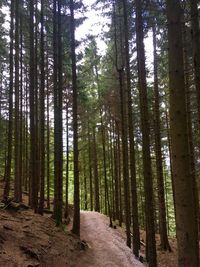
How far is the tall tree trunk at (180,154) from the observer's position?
421 centimetres

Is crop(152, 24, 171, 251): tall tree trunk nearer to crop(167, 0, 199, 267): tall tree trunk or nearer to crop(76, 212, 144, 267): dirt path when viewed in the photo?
crop(76, 212, 144, 267): dirt path

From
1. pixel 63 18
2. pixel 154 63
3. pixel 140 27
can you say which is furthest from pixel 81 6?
pixel 140 27

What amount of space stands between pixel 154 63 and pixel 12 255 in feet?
39.6

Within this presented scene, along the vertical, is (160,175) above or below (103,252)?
above

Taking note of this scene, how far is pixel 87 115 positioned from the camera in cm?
2589

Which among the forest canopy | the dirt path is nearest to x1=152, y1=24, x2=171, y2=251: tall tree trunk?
the forest canopy

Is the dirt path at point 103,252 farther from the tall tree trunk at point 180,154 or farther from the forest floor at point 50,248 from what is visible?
the tall tree trunk at point 180,154

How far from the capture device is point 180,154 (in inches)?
173

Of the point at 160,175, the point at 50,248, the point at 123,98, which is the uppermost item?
the point at 123,98

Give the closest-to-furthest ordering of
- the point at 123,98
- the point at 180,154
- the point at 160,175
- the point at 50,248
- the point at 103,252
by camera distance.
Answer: the point at 180,154 < the point at 50,248 < the point at 103,252 < the point at 160,175 < the point at 123,98

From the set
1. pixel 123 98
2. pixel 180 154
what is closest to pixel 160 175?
pixel 123 98

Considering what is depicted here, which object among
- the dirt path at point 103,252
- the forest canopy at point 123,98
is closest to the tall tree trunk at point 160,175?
the forest canopy at point 123,98

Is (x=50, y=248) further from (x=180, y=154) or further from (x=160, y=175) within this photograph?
(x=180, y=154)

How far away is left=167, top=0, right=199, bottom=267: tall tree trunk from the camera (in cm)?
421
